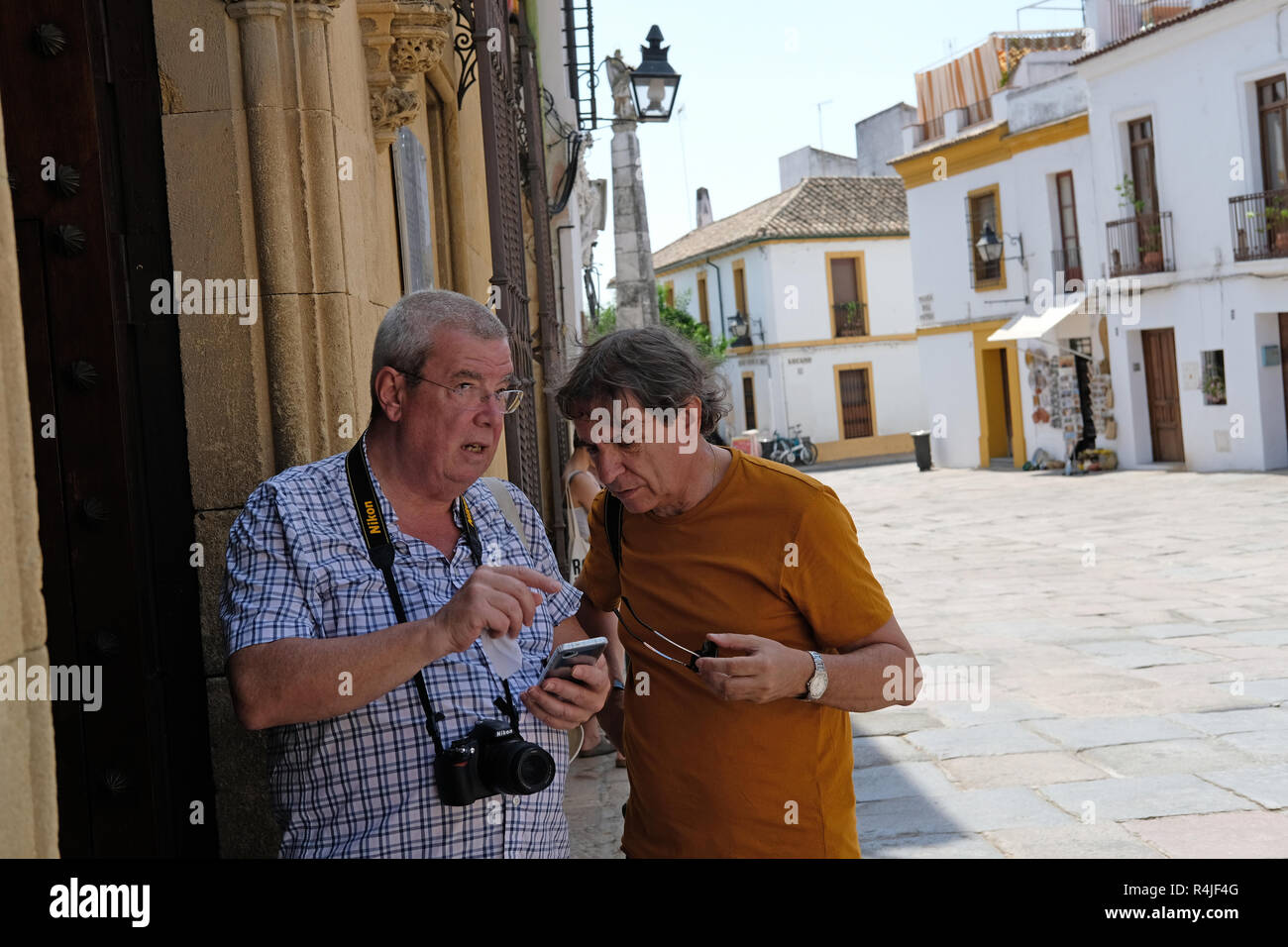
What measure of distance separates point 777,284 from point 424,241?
1333 inches

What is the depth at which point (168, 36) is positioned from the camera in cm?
315

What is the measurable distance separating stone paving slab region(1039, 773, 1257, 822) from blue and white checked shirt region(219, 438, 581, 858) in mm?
3385

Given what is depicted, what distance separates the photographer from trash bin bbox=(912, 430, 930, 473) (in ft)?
95.7

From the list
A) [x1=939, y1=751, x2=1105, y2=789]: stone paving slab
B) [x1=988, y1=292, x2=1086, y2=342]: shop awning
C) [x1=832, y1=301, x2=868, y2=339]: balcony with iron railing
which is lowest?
[x1=939, y1=751, x2=1105, y2=789]: stone paving slab

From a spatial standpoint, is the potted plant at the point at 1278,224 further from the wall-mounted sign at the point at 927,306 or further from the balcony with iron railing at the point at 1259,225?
the wall-mounted sign at the point at 927,306

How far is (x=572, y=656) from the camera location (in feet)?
7.34

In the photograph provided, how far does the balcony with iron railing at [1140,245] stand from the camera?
73.5 ft

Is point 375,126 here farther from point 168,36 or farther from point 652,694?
point 652,694

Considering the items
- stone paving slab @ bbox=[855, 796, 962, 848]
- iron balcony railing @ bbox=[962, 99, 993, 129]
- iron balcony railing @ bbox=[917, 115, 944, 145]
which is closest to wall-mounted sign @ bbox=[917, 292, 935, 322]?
iron balcony railing @ bbox=[917, 115, 944, 145]

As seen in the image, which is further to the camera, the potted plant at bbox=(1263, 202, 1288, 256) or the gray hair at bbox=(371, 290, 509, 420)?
the potted plant at bbox=(1263, 202, 1288, 256)

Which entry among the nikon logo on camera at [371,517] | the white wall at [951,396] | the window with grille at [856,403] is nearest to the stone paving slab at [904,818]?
the nikon logo on camera at [371,517]

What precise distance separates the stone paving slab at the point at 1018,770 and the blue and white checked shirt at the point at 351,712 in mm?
3692

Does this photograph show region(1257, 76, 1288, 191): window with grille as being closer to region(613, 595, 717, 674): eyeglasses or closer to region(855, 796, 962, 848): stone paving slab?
region(855, 796, 962, 848): stone paving slab
